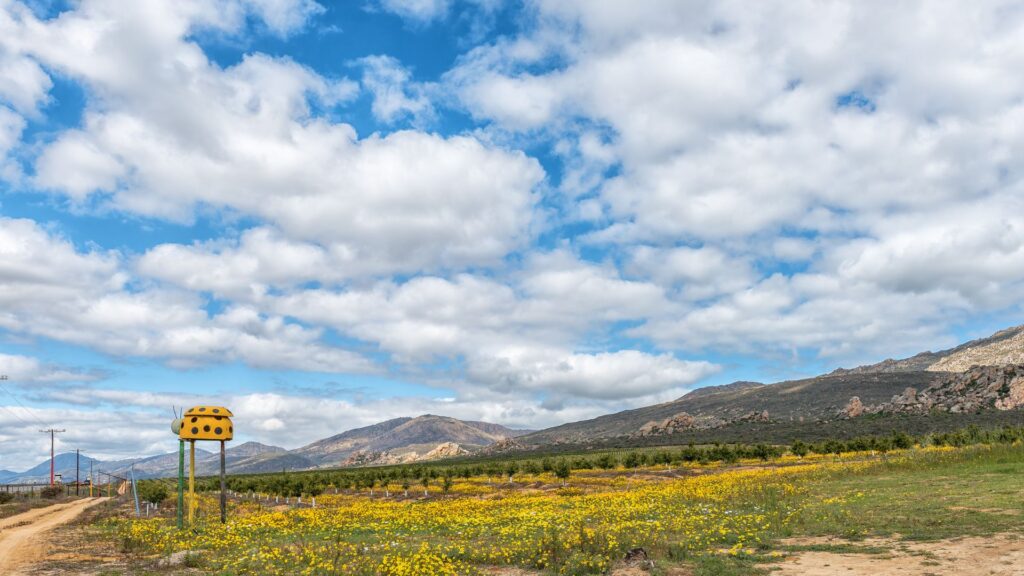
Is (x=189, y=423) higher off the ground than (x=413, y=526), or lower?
higher

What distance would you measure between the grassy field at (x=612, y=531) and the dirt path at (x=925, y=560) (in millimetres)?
607

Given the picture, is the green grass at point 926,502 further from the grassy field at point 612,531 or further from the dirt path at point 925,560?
the dirt path at point 925,560

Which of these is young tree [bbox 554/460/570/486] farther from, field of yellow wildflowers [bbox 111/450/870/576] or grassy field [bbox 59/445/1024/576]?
field of yellow wildflowers [bbox 111/450/870/576]

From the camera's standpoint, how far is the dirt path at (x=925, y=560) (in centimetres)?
1302

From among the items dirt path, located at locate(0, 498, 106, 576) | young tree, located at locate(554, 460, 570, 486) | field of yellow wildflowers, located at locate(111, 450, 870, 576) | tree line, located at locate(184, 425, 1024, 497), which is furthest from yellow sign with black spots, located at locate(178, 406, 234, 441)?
young tree, located at locate(554, 460, 570, 486)

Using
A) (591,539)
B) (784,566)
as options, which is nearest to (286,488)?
(591,539)

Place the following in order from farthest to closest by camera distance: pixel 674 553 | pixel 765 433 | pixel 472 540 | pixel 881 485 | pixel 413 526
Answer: pixel 765 433 < pixel 881 485 < pixel 413 526 < pixel 472 540 < pixel 674 553

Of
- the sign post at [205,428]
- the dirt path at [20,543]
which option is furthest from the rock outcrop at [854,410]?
the dirt path at [20,543]

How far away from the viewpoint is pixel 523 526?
21.7 meters

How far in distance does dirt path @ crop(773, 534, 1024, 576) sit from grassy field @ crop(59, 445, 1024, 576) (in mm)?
607

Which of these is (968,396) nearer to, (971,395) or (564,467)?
(971,395)

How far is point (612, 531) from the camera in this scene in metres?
18.9

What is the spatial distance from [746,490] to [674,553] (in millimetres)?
17226

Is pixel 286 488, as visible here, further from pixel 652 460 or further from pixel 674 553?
pixel 674 553
